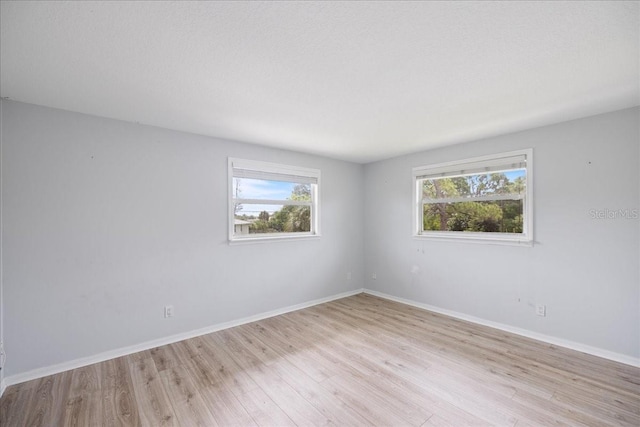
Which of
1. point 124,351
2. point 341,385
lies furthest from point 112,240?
point 341,385

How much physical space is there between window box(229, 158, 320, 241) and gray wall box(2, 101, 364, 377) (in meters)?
0.15

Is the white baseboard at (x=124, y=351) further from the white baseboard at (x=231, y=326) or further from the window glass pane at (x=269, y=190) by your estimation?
the window glass pane at (x=269, y=190)

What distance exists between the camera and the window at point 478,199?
3227 millimetres

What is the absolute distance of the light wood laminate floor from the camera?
1.87 meters

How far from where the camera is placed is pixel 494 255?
339cm

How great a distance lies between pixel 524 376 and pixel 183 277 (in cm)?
338

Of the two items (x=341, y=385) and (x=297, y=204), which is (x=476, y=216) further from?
(x=341, y=385)

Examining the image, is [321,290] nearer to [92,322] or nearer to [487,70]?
[92,322]

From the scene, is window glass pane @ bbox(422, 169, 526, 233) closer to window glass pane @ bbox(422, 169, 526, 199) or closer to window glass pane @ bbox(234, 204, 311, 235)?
window glass pane @ bbox(422, 169, 526, 199)

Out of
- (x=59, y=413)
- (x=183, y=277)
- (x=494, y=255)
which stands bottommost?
(x=59, y=413)

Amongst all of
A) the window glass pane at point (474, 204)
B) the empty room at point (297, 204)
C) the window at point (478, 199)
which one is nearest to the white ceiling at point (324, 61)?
the empty room at point (297, 204)

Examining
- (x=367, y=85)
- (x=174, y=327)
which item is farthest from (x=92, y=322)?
(x=367, y=85)

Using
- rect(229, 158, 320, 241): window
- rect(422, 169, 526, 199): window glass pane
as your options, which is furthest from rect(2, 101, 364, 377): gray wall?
rect(422, 169, 526, 199): window glass pane

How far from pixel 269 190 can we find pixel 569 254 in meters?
3.53
